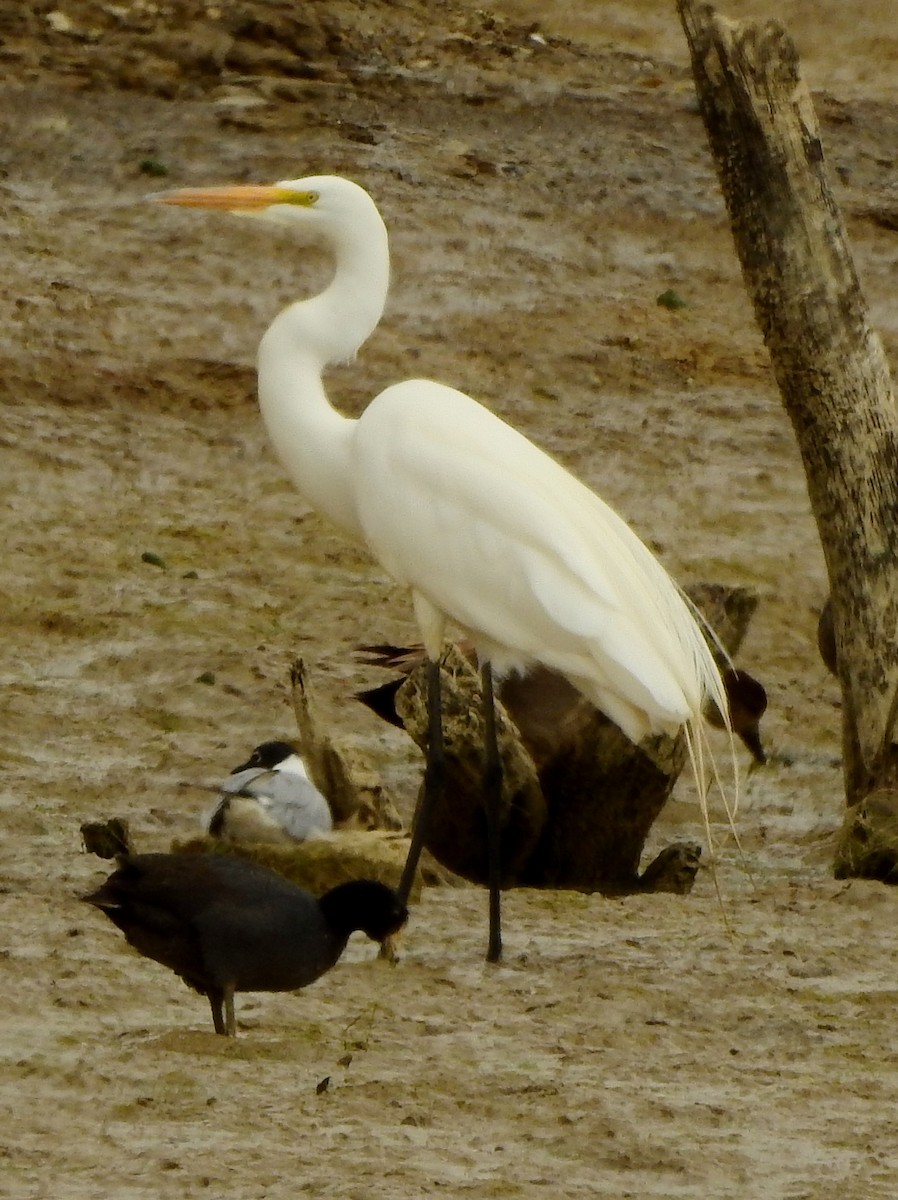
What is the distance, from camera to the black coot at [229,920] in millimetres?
5172

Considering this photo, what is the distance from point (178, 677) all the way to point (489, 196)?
7300 millimetres

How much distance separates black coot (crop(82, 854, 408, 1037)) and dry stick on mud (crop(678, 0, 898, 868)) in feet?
8.95

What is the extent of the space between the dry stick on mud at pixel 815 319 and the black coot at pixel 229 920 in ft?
8.95

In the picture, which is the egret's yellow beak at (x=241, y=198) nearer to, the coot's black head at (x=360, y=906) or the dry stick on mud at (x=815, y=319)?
the dry stick on mud at (x=815, y=319)

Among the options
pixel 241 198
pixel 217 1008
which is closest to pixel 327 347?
pixel 241 198

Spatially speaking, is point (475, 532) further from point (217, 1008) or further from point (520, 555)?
point (217, 1008)

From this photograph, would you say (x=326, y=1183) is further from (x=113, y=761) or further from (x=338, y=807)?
(x=113, y=761)

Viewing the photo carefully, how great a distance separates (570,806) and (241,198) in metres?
2.19

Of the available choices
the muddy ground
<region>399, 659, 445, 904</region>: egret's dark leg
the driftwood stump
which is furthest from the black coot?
the driftwood stump

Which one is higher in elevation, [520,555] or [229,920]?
[520,555]

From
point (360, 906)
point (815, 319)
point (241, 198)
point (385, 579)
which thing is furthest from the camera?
point (385, 579)

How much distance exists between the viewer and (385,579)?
11461 millimetres

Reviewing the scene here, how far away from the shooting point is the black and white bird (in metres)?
6.87

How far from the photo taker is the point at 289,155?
1623 centimetres
